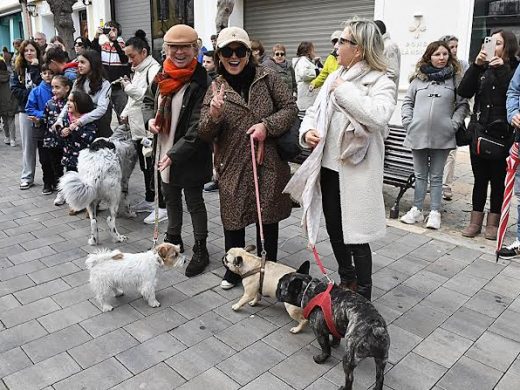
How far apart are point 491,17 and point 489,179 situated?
16.3 ft

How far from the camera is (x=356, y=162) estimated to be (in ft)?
9.77

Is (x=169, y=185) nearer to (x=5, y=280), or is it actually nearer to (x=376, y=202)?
(x=5, y=280)

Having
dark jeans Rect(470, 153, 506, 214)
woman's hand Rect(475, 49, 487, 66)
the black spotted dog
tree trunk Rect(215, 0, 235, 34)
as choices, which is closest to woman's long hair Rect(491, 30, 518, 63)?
woman's hand Rect(475, 49, 487, 66)

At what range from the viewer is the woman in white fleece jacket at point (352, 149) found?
2.86 meters

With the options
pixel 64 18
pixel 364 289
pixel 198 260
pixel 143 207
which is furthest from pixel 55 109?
pixel 64 18

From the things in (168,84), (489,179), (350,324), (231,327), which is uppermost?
(168,84)

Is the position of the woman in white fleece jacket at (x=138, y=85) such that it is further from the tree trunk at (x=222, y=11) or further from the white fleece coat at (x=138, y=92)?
the tree trunk at (x=222, y=11)

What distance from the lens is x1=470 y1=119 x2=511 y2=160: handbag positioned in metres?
4.63

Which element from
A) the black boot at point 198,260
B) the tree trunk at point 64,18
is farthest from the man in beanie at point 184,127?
the tree trunk at point 64,18

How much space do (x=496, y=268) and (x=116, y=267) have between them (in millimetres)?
3278

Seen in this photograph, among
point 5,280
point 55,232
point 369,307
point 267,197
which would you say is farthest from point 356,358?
point 55,232

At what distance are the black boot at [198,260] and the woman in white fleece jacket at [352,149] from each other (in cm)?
126

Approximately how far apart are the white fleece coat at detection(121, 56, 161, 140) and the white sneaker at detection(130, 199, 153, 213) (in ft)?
3.04

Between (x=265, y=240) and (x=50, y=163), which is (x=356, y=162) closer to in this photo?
(x=265, y=240)
